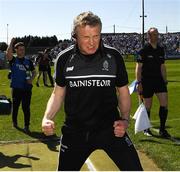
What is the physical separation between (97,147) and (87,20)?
110 cm

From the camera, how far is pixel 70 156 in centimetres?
429

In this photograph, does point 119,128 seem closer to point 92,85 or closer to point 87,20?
point 92,85

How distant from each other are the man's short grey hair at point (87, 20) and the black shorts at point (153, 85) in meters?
5.52

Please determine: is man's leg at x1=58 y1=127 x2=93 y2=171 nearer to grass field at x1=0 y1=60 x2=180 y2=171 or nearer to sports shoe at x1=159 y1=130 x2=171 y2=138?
→ grass field at x1=0 y1=60 x2=180 y2=171

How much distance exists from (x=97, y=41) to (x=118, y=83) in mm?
444

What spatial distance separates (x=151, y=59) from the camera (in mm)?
9500

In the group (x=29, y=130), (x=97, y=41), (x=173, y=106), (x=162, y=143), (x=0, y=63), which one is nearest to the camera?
(x=97, y=41)

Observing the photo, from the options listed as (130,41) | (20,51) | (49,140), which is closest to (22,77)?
(20,51)

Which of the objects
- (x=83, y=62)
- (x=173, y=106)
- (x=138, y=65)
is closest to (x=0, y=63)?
(x=173, y=106)

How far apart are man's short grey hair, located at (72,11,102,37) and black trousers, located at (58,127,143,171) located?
3.01 ft

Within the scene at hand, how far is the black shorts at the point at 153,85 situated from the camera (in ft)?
31.2

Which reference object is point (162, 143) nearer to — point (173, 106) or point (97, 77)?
point (97, 77)

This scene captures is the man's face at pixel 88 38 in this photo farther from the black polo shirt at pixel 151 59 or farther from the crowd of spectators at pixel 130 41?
the crowd of spectators at pixel 130 41

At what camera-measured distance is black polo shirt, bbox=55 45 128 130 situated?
167 inches
